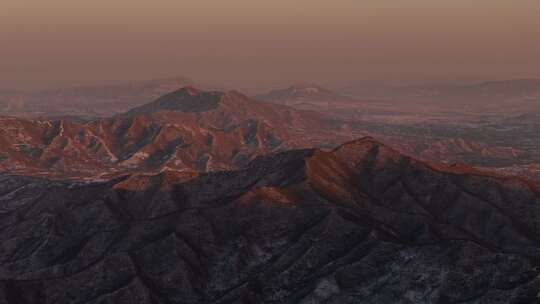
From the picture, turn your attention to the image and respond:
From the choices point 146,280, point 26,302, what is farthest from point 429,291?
point 26,302

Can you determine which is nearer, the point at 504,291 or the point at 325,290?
the point at 504,291

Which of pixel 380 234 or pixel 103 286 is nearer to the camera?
pixel 103 286

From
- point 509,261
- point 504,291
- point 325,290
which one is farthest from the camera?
point 325,290

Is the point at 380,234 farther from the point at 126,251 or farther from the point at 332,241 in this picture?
the point at 126,251

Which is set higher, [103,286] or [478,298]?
[478,298]

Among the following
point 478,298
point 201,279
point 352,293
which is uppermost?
point 478,298

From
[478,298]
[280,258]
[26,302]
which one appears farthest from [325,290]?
[26,302]

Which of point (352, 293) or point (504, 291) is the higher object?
point (504, 291)

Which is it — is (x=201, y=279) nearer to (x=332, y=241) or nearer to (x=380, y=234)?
(x=332, y=241)

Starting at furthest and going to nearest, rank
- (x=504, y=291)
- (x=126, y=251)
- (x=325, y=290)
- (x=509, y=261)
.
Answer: (x=126, y=251) → (x=325, y=290) → (x=509, y=261) → (x=504, y=291)
